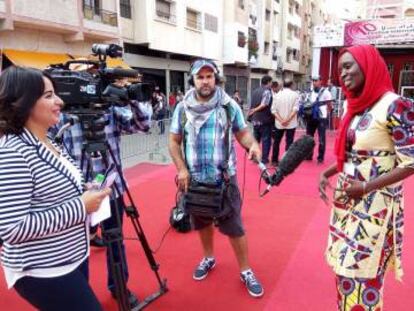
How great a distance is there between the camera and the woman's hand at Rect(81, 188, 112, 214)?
1.48m

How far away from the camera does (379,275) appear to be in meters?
1.79

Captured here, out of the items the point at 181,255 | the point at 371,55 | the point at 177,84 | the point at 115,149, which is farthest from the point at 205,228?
the point at 177,84

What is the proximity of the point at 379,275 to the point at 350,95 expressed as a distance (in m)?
0.86

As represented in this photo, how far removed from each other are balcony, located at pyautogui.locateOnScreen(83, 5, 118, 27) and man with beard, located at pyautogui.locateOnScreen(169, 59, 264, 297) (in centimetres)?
1209

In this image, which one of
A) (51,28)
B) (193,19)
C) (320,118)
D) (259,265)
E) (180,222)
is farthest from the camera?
(193,19)

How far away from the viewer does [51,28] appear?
11.9 m

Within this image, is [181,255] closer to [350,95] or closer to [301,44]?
[350,95]

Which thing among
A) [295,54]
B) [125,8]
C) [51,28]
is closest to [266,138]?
[51,28]

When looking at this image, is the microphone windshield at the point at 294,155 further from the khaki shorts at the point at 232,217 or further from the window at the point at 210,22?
the window at the point at 210,22

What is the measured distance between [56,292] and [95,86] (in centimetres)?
102

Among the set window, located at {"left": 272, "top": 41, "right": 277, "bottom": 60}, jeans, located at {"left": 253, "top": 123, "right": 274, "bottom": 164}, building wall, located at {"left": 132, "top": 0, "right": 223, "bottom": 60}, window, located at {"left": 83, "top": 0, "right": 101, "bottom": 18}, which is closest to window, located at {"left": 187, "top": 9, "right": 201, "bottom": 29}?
building wall, located at {"left": 132, "top": 0, "right": 223, "bottom": 60}

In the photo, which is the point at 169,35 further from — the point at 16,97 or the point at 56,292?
the point at 56,292

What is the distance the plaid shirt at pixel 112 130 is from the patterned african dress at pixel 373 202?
1.33 meters

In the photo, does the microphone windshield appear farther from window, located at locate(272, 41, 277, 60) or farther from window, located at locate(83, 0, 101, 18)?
window, located at locate(272, 41, 277, 60)
